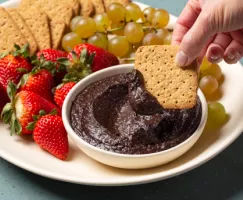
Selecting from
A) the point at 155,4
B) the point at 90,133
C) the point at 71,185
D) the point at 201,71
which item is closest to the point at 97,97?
the point at 90,133

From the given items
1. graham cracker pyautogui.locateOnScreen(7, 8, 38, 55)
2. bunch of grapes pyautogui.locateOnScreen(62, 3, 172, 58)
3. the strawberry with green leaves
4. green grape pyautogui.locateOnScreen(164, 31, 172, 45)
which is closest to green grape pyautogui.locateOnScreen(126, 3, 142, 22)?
bunch of grapes pyautogui.locateOnScreen(62, 3, 172, 58)

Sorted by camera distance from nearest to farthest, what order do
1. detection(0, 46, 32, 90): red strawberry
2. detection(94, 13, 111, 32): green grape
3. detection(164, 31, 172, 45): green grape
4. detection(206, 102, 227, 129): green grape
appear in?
detection(206, 102, 227, 129): green grape < detection(0, 46, 32, 90): red strawberry < detection(164, 31, 172, 45): green grape < detection(94, 13, 111, 32): green grape

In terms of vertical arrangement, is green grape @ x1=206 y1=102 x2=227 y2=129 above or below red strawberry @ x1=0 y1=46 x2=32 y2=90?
below

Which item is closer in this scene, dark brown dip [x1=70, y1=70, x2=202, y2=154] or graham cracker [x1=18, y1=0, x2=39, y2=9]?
dark brown dip [x1=70, y1=70, x2=202, y2=154]

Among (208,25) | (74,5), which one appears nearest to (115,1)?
(74,5)

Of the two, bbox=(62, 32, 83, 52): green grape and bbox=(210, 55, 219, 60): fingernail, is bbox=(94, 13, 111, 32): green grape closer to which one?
bbox=(62, 32, 83, 52): green grape

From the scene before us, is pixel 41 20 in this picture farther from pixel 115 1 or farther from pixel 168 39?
pixel 168 39

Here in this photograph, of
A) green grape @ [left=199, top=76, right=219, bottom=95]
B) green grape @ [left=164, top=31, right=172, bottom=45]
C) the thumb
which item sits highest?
the thumb
